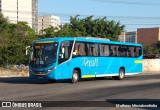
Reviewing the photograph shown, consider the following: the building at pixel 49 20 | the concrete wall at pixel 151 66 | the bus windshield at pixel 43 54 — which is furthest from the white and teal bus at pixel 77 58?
the building at pixel 49 20

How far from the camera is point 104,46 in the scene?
94.8ft

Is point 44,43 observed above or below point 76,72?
above

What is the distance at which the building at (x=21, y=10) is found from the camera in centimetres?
14300

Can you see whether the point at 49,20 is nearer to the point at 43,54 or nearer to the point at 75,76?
the point at 75,76

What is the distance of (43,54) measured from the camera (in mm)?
24625

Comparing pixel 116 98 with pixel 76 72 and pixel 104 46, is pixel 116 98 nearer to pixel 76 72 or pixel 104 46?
pixel 76 72

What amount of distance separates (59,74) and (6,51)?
1728 cm

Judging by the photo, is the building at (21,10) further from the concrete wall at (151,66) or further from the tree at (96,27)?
the concrete wall at (151,66)

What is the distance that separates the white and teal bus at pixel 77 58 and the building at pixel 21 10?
11208cm

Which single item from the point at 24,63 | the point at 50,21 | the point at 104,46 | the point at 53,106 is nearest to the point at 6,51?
the point at 24,63

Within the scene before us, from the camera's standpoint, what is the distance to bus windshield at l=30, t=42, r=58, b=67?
24328 millimetres

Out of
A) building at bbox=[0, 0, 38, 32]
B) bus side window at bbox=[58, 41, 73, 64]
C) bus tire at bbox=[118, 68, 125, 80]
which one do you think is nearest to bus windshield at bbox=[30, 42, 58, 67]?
bus side window at bbox=[58, 41, 73, 64]

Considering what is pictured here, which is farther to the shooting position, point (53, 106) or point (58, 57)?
point (58, 57)

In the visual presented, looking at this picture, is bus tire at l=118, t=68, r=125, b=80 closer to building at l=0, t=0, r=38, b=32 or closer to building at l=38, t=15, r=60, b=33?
building at l=0, t=0, r=38, b=32
